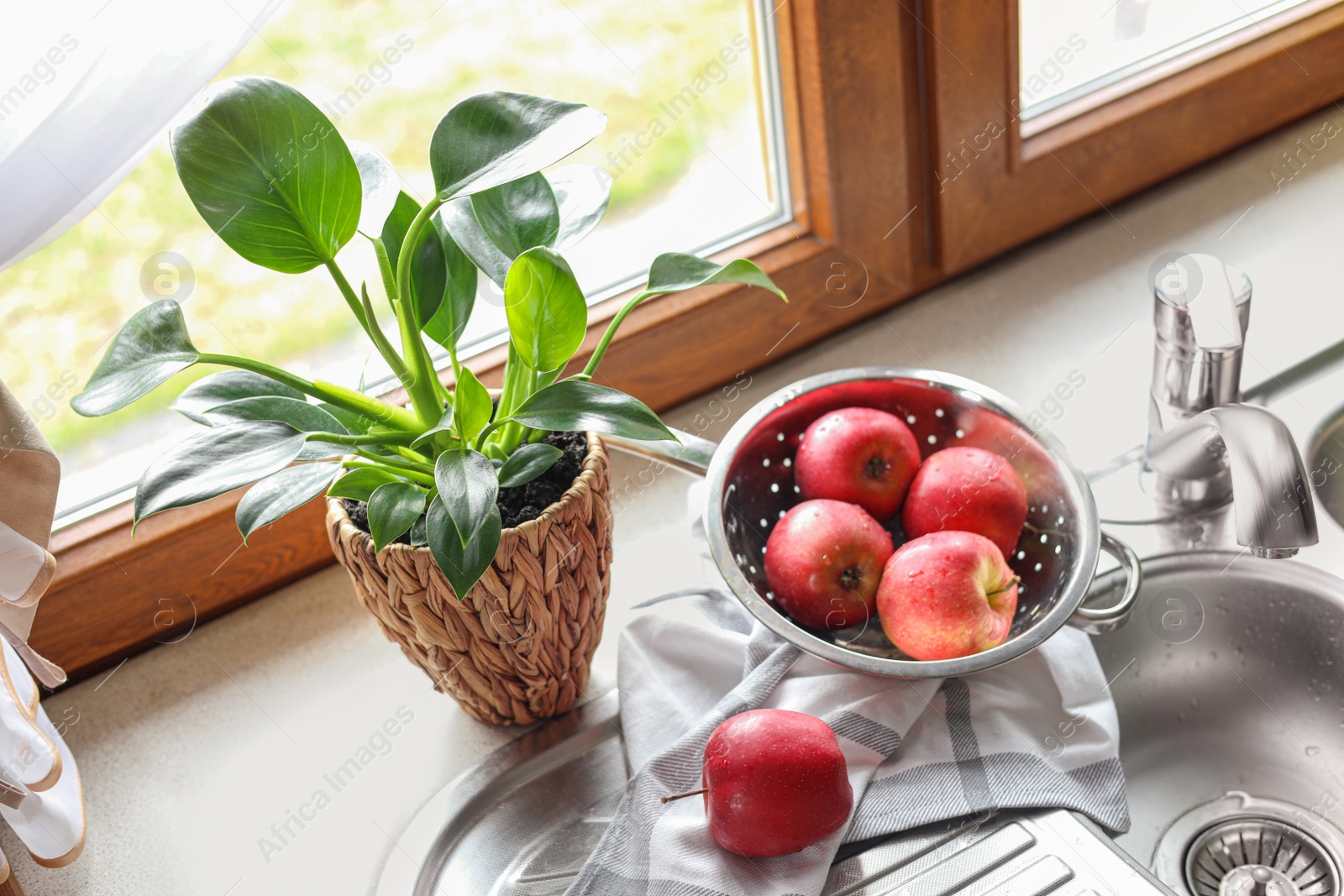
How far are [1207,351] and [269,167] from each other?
61 cm

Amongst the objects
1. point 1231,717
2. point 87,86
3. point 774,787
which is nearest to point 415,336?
point 87,86

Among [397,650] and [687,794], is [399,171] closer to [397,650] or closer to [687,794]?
[397,650]

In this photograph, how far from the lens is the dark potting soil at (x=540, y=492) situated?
653 millimetres

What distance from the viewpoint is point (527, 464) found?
63cm

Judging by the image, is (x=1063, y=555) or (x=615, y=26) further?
(x=615, y=26)

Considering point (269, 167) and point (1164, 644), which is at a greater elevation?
point (269, 167)

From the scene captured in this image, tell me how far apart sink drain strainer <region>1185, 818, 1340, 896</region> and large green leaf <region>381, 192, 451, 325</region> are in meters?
0.61

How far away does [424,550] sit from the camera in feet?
2.00

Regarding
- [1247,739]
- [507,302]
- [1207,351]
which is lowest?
[1247,739]

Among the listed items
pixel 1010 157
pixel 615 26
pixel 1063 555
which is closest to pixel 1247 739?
pixel 1063 555

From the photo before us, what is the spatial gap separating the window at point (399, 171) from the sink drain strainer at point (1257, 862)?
613 millimetres

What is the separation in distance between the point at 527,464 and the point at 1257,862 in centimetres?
55

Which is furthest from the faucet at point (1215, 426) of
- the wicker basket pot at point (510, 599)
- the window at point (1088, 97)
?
the wicker basket pot at point (510, 599)

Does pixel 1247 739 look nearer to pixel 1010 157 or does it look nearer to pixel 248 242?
pixel 1010 157
